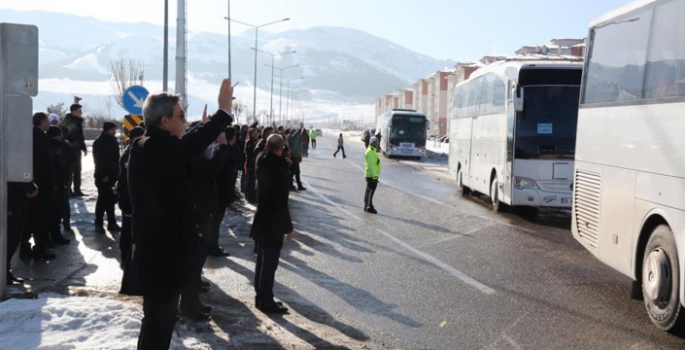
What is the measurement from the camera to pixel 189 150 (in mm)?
4535

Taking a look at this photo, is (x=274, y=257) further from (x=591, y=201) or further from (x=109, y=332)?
(x=591, y=201)

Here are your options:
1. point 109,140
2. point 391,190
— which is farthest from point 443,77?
point 109,140

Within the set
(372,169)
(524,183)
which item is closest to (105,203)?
(372,169)

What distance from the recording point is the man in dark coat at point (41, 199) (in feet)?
33.0

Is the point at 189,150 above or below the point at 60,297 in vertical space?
above

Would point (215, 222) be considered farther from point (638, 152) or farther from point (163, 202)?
point (163, 202)


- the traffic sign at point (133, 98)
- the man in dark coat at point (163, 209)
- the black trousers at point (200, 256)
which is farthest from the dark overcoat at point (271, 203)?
the traffic sign at point (133, 98)

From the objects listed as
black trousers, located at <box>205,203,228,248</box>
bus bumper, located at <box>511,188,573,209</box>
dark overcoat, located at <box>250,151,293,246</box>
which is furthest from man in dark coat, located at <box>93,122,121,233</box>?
bus bumper, located at <box>511,188,573,209</box>

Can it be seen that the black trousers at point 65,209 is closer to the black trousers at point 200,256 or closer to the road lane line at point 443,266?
the black trousers at point 200,256

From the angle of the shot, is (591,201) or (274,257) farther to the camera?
(591,201)

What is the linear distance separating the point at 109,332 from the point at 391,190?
58.7 feet

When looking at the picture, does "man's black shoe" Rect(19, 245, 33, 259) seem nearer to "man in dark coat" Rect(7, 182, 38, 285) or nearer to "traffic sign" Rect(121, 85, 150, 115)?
"man in dark coat" Rect(7, 182, 38, 285)

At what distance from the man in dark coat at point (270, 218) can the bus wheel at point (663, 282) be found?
11.6 feet

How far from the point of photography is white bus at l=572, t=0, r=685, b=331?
280 inches
